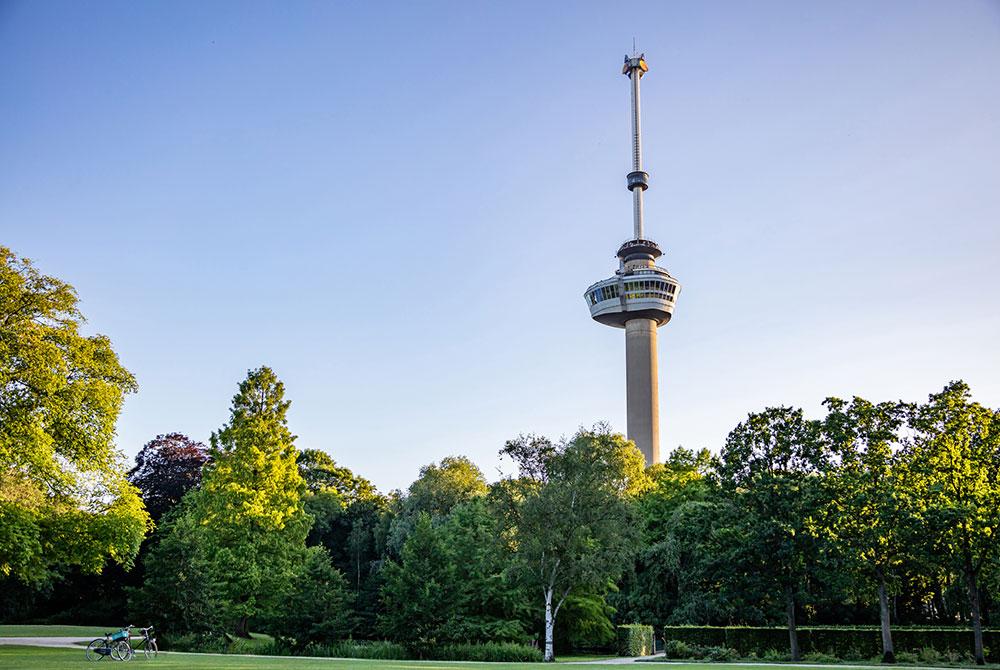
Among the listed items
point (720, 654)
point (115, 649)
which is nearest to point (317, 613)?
point (115, 649)

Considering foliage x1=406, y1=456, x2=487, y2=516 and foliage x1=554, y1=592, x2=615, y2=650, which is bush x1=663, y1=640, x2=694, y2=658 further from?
foliage x1=406, y1=456, x2=487, y2=516

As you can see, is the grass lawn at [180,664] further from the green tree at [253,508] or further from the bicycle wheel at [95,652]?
the green tree at [253,508]

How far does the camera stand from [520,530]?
133 ft

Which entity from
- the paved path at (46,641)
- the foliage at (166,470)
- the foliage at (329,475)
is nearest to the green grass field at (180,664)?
the paved path at (46,641)

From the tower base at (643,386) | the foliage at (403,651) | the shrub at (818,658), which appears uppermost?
the tower base at (643,386)

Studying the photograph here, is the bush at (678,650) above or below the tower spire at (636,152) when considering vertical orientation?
below

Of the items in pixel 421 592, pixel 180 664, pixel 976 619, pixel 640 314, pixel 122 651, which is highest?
pixel 640 314

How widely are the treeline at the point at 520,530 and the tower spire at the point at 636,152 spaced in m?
83.5

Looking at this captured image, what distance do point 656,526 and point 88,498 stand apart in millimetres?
36290

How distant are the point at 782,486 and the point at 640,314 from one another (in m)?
83.0

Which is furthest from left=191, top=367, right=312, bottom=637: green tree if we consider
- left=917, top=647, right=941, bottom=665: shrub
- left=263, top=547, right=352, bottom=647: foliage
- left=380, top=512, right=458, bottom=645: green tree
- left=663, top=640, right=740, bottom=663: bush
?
left=917, top=647, right=941, bottom=665: shrub

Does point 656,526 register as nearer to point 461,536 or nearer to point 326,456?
point 461,536

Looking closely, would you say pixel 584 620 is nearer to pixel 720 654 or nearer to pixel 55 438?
pixel 720 654

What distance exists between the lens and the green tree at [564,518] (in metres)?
39.8
